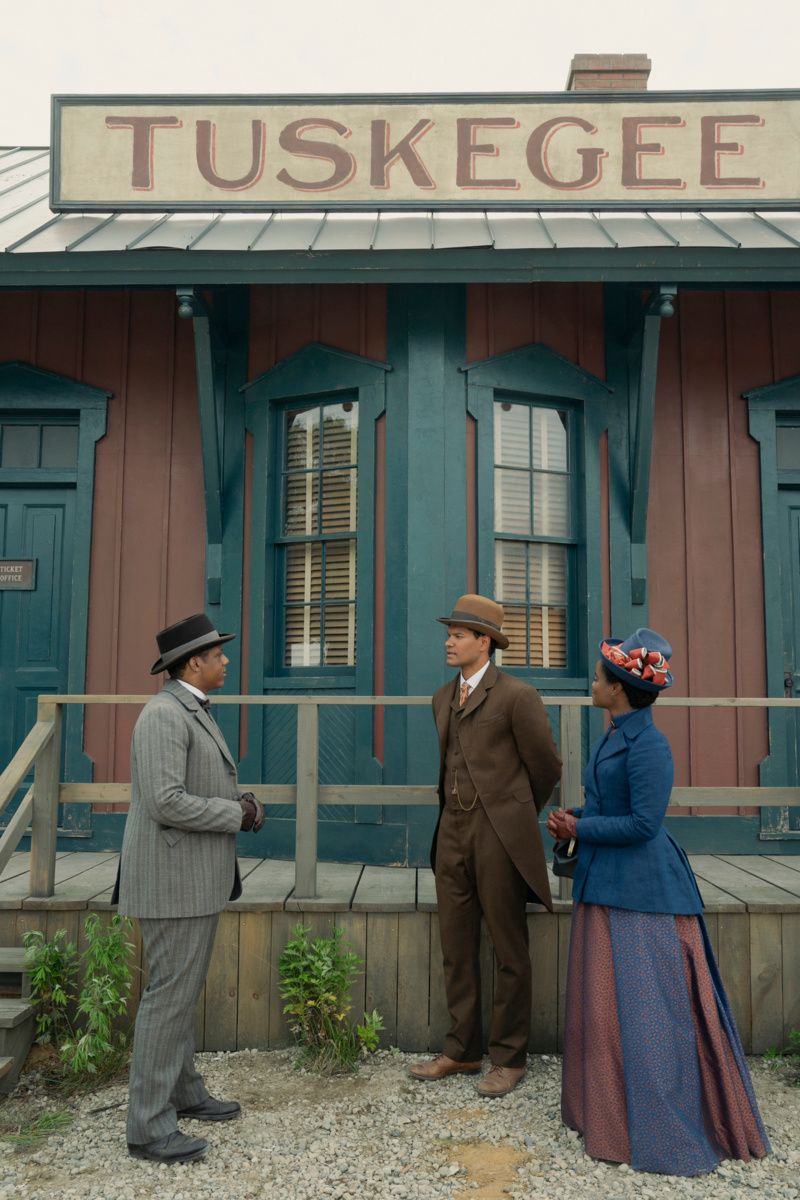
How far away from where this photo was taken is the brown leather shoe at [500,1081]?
378 centimetres

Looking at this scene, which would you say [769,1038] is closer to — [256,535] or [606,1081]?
[606,1081]

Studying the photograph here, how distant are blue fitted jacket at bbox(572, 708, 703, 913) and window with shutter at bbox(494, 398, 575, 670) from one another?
8.66 feet

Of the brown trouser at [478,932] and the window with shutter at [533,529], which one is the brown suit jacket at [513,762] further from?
the window with shutter at [533,529]

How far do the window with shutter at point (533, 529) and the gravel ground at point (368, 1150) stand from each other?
2.69 metres

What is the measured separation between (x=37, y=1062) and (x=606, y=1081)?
2489 mm

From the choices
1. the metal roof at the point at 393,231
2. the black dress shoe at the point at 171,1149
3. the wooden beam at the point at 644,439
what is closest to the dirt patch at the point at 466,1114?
the black dress shoe at the point at 171,1149

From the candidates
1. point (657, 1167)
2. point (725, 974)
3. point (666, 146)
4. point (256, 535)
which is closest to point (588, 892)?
point (657, 1167)

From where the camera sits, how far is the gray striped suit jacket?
327 cm

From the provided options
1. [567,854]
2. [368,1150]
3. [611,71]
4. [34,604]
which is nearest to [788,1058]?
[567,854]

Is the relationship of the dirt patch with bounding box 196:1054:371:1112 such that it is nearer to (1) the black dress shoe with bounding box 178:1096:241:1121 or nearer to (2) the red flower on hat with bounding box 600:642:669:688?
(1) the black dress shoe with bounding box 178:1096:241:1121

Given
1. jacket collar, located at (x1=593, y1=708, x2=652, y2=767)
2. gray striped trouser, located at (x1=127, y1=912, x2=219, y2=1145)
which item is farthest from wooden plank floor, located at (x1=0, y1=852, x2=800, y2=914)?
jacket collar, located at (x1=593, y1=708, x2=652, y2=767)

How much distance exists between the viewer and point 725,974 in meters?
4.33

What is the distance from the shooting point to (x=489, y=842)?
12.6ft

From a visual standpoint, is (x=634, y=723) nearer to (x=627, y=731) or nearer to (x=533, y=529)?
(x=627, y=731)
